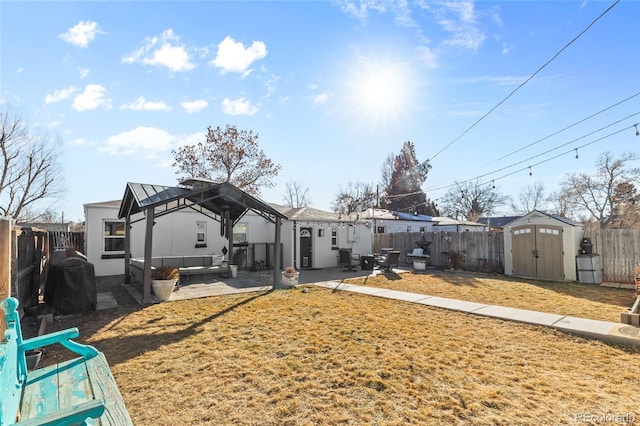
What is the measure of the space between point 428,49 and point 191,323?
981cm

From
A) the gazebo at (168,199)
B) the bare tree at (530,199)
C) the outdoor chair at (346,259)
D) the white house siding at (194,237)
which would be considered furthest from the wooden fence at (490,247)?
the bare tree at (530,199)

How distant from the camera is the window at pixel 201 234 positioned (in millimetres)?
14898

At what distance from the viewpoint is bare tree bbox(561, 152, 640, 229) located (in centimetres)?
2594

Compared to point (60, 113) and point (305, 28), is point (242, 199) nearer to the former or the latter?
point (305, 28)

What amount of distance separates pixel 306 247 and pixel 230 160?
44.0ft

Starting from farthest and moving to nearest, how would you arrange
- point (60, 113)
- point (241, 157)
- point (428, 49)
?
point (241, 157), point (60, 113), point (428, 49)

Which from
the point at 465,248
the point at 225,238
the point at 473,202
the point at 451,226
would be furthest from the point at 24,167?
the point at 473,202

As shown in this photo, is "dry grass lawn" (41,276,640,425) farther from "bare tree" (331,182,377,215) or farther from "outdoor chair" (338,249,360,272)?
"bare tree" (331,182,377,215)

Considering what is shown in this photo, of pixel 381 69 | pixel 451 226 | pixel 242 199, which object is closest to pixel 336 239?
pixel 242 199

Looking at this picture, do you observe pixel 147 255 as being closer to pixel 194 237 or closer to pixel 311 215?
pixel 194 237

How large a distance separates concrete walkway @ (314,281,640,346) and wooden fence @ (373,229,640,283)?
6695 millimetres

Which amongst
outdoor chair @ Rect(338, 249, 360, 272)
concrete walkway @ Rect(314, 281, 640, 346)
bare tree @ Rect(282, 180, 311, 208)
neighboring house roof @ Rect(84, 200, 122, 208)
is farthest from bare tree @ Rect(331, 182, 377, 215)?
concrete walkway @ Rect(314, 281, 640, 346)

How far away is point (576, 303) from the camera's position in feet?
25.3

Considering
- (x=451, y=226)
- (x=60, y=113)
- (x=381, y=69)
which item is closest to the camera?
(x=381, y=69)
